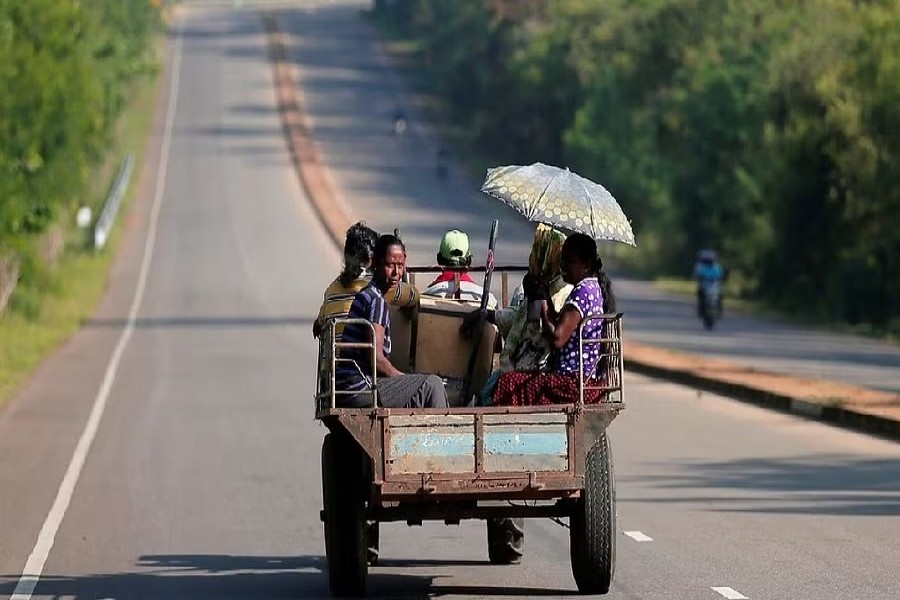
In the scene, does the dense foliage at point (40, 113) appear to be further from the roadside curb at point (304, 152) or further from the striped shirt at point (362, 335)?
the striped shirt at point (362, 335)

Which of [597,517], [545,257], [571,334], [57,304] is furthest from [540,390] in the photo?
[57,304]

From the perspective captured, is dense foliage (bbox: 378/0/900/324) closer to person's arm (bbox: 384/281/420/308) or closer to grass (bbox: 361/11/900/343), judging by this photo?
grass (bbox: 361/11/900/343)

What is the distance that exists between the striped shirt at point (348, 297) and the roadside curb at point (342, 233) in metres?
9.97

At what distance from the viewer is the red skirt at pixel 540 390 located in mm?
10859

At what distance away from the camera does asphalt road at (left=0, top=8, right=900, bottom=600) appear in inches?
479

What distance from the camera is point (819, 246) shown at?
51.8 meters

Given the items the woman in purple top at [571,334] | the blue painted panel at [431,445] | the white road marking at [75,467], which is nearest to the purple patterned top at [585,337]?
the woman in purple top at [571,334]

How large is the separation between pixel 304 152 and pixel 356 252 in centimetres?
7640

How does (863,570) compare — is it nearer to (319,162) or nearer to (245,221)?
(245,221)

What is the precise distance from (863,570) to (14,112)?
2782cm

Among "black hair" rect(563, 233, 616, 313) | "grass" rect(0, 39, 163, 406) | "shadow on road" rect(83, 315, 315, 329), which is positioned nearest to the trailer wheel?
"black hair" rect(563, 233, 616, 313)

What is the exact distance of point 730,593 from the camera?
11.1 m

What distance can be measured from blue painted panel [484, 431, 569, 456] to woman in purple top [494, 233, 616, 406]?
326 millimetres

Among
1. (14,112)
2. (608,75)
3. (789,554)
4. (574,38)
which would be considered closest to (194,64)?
(574,38)
